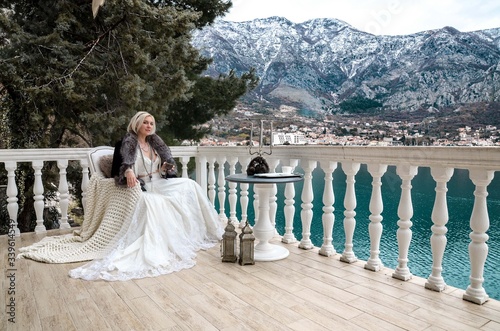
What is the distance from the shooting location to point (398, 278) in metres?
2.21

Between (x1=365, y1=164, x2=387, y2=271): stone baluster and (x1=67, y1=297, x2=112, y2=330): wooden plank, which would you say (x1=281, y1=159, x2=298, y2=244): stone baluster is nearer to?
(x1=365, y1=164, x2=387, y2=271): stone baluster

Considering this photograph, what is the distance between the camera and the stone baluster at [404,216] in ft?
7.06

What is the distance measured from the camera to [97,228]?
116 inches

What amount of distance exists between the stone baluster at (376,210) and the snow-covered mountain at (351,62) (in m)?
5.71

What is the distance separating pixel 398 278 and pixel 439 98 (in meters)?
8.26

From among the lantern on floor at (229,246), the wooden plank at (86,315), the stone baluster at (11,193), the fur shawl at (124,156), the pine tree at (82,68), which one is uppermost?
the pine tree at (82,68)

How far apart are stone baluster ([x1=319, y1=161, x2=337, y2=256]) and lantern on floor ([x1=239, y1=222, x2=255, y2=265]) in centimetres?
58

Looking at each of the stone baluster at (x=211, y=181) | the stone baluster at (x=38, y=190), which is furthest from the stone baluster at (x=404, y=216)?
the stone baluster at (x=38, y=190)

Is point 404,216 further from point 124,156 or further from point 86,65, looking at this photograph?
point 86,65

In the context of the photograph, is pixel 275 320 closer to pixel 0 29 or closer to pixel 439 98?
pixel 0 29

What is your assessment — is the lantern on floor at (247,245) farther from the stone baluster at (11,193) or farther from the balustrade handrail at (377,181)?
the stone baluster at (11,193)

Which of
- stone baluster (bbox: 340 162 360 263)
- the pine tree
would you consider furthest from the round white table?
the pine tree

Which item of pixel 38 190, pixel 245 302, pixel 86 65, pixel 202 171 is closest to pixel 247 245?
pixel 245 302

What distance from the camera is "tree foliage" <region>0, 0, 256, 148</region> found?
18.5ft
